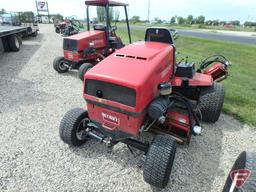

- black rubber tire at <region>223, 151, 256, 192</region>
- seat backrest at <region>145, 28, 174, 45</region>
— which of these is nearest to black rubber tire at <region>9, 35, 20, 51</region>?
seat backrest at <region>145, 28, 174, 45</region>

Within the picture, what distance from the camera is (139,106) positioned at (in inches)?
95.0

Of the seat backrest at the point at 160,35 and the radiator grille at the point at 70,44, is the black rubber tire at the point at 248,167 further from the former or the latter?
the radiator grille at the point at 70,44

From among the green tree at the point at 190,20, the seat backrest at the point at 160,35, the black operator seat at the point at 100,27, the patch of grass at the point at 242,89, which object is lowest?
the green tree at the point at 190,20

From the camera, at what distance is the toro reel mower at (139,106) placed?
2424 millimetres

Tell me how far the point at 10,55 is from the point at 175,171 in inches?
371

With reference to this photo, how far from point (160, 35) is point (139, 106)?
1700 millimetres

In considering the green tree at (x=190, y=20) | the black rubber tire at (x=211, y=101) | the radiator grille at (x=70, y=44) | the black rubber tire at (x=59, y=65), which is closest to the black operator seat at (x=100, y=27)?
the radiator grille at (x=70, y=44)

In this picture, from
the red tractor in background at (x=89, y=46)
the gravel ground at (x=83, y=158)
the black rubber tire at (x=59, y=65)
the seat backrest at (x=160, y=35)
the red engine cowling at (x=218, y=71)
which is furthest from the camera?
the black rubber tire at (x=59, y=65)

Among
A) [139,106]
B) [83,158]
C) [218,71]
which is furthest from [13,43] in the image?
[139,106]

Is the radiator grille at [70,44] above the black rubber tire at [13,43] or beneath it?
above

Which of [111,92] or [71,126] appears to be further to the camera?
[71,126]

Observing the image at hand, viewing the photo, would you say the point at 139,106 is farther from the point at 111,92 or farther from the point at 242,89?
the point at 242,89

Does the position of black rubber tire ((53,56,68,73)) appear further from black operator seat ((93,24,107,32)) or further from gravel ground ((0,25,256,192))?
gravel ground ((0,25,256,192))

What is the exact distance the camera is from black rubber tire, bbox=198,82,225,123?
376cm
